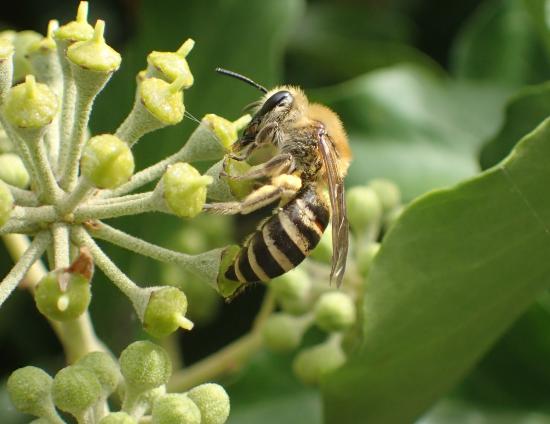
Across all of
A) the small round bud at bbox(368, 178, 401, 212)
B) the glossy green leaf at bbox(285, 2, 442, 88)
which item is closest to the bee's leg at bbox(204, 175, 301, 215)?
the small round bud at bbox(368, 178, 401, 212)

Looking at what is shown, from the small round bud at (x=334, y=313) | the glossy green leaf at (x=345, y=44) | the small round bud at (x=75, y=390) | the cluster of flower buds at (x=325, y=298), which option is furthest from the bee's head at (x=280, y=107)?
the glossy green leaf at (x=345, y=44)

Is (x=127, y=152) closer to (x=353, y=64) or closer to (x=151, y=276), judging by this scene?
(x=151, y=276)

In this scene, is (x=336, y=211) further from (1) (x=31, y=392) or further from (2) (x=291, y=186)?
(1) (x=31, y=392)

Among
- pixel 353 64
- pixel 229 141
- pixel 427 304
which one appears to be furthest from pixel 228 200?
pixel 353 64

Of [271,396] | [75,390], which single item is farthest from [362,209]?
[75,390]

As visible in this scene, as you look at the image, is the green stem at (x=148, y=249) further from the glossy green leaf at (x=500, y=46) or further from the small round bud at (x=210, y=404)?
the glossy green leaf at (x=500, y=46)
